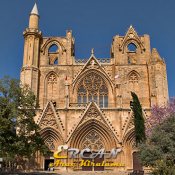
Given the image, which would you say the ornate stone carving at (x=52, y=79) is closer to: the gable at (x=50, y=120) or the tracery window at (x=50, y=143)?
the gable at (x=50, y=120)

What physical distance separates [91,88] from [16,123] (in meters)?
17.0

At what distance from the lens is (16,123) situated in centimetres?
2144

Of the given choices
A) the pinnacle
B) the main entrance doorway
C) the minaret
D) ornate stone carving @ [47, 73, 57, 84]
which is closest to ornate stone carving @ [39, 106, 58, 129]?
the minaret

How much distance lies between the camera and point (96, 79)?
3775cm

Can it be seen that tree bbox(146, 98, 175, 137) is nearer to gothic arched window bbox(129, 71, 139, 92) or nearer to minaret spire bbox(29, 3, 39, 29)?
gothic arched window bbox(129, 71, 139, 92)

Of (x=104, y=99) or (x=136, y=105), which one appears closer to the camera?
(x=136, y=105)

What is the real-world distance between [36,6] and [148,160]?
2913 centimetres

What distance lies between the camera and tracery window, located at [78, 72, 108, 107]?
36812 mm

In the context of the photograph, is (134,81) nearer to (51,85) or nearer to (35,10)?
(51,85)

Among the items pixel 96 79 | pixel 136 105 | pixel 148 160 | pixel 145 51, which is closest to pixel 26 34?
pixel 96 79

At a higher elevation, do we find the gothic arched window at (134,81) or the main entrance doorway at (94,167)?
the gothic arched window at (134,81)

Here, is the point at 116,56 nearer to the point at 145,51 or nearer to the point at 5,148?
the point at 145,51

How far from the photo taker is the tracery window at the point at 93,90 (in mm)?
36812

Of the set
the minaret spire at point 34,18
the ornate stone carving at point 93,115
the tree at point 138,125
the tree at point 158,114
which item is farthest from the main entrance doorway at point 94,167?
the minaret spire at point 34,18
